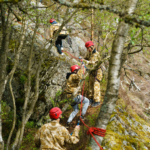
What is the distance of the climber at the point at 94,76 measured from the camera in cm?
649

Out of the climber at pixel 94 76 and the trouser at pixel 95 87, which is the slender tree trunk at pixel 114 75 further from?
the trouser at pixel 95 87

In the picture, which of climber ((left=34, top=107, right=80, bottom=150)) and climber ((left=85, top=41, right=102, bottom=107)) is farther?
climber ((left=85, top=41, right=102, bottom=107))

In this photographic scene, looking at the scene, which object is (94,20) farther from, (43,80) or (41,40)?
(43,80)

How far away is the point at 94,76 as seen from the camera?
6965 millimetres

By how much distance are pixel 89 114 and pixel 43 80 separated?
2817 mm

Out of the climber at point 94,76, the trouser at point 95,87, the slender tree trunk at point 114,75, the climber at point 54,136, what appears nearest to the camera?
the slender tree trunk at point 114,75

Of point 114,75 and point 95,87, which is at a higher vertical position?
A: point 114,75

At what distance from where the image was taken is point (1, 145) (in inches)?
154

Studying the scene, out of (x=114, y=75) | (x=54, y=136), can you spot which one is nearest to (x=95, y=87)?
(x=54, y=136)

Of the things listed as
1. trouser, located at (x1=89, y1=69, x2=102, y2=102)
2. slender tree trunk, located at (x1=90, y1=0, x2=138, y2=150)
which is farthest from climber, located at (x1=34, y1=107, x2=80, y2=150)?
trouser, located at (x1=89, y1=69, x2=102, y2=102)

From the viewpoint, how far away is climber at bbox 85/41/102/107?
6492 mm

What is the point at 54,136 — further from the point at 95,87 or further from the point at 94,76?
the point at 94,76

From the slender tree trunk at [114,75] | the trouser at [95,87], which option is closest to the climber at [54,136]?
the slender tree trunk at [114,75]

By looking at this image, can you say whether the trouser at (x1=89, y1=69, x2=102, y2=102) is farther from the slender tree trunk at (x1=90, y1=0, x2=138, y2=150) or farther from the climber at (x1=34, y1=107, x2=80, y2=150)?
the slender tree trunk at (x1=90, y1=0, x2=138, y2=150)
